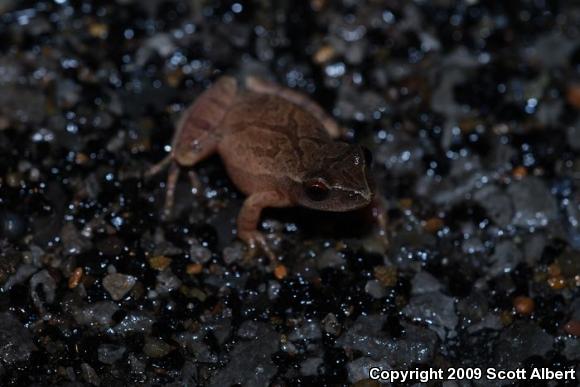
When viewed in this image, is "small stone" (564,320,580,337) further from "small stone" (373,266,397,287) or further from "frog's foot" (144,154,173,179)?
"frog's foot" (144,154,173,179)

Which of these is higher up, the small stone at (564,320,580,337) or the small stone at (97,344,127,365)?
the small stone at (97,344,127,365)

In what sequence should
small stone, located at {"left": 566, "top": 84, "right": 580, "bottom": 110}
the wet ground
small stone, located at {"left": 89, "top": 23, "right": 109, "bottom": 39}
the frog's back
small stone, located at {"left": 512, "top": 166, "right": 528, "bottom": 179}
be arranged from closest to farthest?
the wet ground → the frog's back → small stone, located at {"left": 512, "top": 166, "right": 528, "bottom": 179} → small stone, located at {"left": 566, "top": 84, "right": 580, "bottom": 110} → small stone, located at {"left": 89, "top": 23, "right": 109, "bottom": 39}

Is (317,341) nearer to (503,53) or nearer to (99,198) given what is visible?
(99,198)

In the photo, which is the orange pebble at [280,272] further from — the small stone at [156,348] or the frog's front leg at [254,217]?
the small stone at [156,348]

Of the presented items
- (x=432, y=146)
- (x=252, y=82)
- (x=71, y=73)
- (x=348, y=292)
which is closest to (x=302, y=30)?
(x=252, y=82)

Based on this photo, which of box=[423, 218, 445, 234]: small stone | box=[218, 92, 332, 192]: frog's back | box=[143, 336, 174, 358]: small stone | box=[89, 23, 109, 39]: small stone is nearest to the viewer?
box=[143, 336, 174, 358]: small stone

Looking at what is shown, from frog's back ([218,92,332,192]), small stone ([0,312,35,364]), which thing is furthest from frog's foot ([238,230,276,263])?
small stone ([0,312,35,364])

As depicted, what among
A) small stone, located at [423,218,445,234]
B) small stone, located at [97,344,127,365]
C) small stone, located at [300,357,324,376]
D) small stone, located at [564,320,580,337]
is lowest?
small stone, located at [564,320,580,337]
